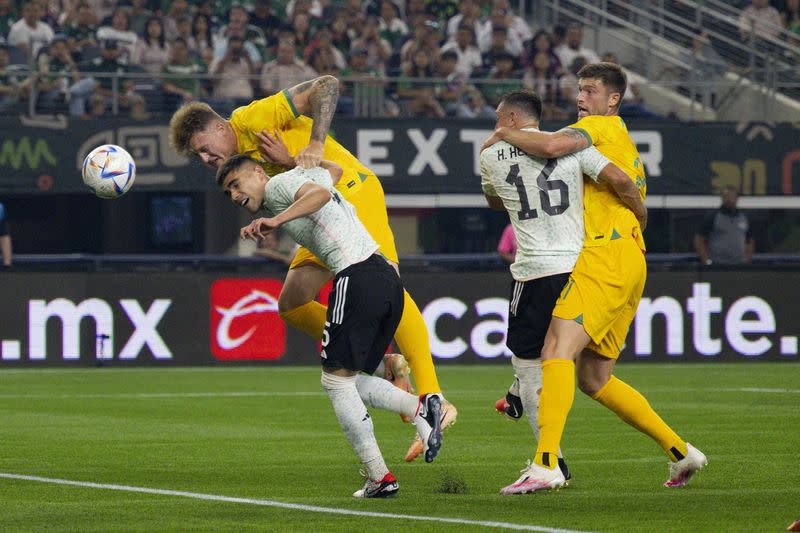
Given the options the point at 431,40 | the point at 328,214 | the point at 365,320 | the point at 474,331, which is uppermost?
the point at 431,40

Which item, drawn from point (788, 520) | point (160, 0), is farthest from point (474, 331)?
point (788, 520)

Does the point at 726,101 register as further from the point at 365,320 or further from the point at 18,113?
the point at 365,320

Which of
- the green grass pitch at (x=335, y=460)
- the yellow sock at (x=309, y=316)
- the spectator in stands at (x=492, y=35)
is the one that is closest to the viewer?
the green grass pitch at (x=335, y=460)

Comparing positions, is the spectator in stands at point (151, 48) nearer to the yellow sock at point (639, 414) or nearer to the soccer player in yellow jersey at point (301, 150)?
the soccer player in yellow jersey at point (301, 150)

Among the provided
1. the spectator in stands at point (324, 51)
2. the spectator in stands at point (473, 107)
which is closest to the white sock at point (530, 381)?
the spectator in stands at point (473, 107)

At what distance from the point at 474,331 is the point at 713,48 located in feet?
27.1

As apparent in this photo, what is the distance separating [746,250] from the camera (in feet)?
63.9

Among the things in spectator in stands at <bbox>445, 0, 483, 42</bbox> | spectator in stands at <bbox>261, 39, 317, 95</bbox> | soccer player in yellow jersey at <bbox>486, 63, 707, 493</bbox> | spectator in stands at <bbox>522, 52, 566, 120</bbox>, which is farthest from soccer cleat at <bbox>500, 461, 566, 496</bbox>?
spectator in stands at <bbox>445, 0, 483, 42</bbox>

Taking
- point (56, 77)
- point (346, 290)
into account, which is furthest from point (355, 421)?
point (56, 77)

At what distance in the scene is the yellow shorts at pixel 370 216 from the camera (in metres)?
8.20

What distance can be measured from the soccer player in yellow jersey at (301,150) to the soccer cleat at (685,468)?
131cm

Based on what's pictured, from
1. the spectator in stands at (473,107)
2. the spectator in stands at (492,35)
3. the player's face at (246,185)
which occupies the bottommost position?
the player's face at (246,185)

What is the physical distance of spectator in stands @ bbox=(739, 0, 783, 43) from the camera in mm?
23469

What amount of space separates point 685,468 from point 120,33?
14.9 m
